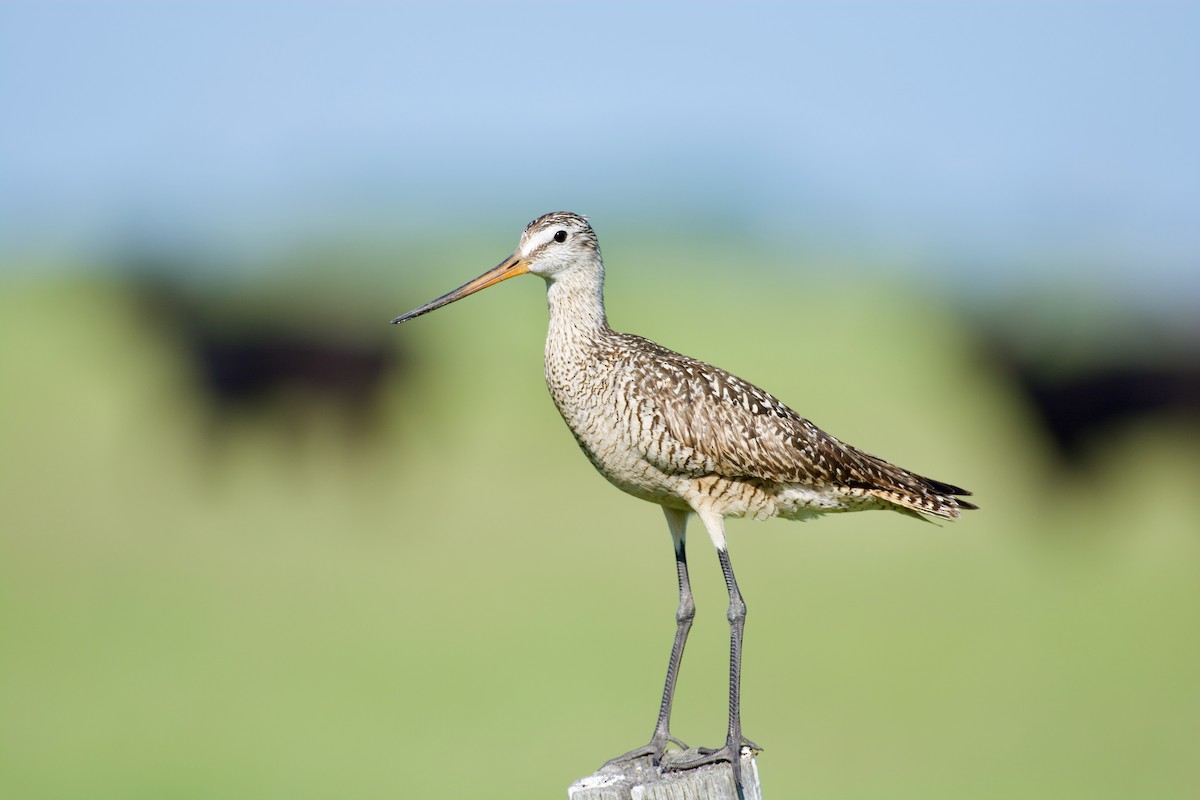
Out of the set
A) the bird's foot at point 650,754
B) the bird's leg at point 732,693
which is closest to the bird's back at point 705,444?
the bird's leg at point 732,693

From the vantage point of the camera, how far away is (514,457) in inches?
1253

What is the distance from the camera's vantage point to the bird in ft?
24.9

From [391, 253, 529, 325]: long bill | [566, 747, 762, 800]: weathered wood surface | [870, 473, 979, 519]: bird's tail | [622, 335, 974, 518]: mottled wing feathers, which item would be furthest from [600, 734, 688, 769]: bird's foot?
[391, 253, 529, 325]: long bill

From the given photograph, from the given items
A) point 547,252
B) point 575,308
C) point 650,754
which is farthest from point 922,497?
point 547,252

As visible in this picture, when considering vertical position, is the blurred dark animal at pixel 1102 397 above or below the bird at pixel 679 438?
above

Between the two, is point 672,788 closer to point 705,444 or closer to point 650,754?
point 650,754

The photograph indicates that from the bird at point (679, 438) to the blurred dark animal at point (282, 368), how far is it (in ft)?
76.7

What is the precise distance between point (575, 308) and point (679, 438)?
3.52 feet

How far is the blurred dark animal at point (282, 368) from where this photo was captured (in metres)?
31.2

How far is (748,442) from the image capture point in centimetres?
774

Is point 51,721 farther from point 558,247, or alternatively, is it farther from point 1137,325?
point 1137,325

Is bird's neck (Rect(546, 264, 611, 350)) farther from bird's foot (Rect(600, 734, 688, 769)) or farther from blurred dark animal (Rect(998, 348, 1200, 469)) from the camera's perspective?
blurred dark animal (Rect(998, 348, 1200, 469))

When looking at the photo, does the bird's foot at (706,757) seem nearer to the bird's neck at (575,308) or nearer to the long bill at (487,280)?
the bird's neck at (575,308)

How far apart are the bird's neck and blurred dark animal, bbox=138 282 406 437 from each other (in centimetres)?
2333
